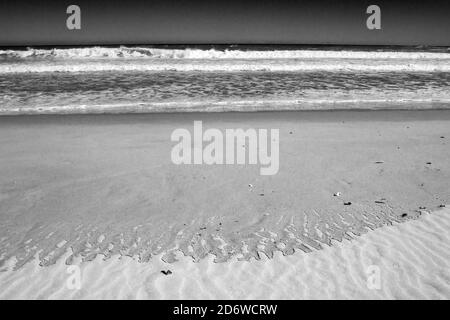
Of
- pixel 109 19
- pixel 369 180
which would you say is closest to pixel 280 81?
pixel 369 180

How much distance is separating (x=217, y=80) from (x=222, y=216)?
24.0ft

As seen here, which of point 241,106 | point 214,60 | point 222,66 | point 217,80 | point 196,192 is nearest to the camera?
point 196,192

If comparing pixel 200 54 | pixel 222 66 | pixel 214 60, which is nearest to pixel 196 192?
pixel 222 66

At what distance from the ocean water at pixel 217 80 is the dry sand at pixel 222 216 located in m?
1.95

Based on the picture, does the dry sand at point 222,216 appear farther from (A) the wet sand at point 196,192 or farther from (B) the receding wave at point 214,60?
(B) the receding wave at point 214,60

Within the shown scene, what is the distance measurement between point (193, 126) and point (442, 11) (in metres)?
14.5

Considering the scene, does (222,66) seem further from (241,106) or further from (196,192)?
(196,192)

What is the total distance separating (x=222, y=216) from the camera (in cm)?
334

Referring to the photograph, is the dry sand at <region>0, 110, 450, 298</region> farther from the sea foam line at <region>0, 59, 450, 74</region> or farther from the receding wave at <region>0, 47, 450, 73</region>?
the receding wave at <region>0, 47, 450, 73</region>

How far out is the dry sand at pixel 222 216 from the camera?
8.23 ft

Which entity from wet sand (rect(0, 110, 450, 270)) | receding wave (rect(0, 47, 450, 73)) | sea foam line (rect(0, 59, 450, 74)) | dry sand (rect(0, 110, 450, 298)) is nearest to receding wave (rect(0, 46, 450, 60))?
receding wave (rect(0, 47, 450, 73))

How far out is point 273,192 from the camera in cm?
375

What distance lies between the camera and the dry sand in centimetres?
251
